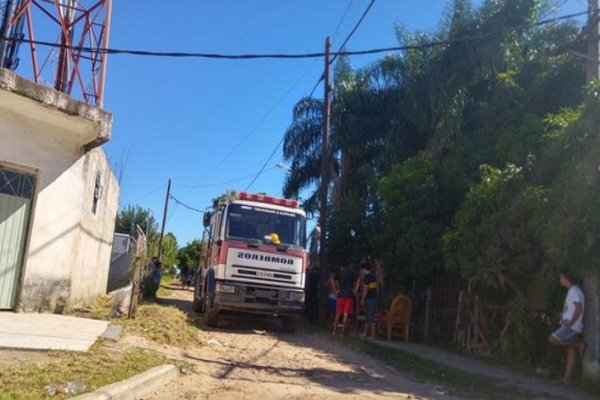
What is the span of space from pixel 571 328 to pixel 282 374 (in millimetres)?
4352

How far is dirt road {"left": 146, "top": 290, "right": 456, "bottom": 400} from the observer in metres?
7.03

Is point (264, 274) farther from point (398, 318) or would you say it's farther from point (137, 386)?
point (137, 386)

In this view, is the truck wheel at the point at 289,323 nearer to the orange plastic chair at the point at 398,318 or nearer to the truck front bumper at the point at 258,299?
the truck front bumper at the point at 258,299

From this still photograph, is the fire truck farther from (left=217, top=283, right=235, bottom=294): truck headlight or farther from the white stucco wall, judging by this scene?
the white stucco wall

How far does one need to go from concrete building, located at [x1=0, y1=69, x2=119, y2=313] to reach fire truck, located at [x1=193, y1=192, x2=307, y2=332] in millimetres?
3349

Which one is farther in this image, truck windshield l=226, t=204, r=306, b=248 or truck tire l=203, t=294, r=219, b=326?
truck windshield l=226, t=204, r=306, b=248

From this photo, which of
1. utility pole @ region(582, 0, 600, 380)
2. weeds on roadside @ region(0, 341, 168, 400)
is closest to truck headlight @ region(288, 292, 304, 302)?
weeds on roadside @ region(0, 341, 168, 400)

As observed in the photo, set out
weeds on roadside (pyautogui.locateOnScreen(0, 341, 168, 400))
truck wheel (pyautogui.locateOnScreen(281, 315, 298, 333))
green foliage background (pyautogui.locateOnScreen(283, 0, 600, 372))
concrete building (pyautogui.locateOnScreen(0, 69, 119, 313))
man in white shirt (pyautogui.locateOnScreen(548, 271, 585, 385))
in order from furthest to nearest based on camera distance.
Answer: truck wheel (pyautogui.locateOnScreen(281, 315, 298, 333)), concrete building (pyautogui.locateOnScreen(0, 69, 119, 313)), green foliage background (pyautogui.locateOnScreen(283, 0, 600, 372)), man in white shirt (pyautogui.locateOnScreen(548, 271, 585, 385)), weeds on roadside (pyautogui.locateOnScreen(0, 341, 168, 400))

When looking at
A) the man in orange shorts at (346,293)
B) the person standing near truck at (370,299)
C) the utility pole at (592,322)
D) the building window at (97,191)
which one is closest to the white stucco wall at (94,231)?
the building window at (97,191)

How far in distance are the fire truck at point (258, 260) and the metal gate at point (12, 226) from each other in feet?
14.4

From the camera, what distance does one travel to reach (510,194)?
10.3 meters

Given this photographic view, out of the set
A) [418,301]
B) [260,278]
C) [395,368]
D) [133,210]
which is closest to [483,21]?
[418,301]

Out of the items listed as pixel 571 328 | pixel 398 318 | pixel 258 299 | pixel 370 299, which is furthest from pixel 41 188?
pixel 571 328

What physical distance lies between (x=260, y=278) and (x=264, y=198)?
207cm
